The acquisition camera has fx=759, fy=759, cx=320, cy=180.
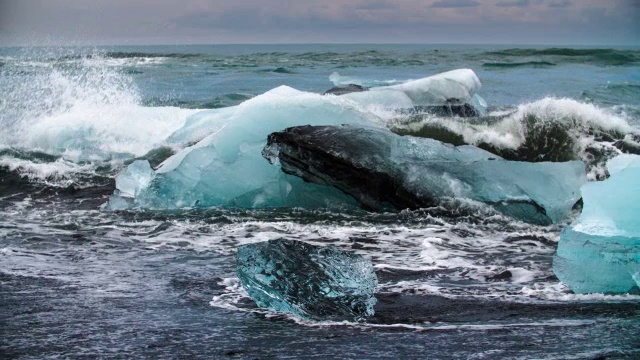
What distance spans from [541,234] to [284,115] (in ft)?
10.1

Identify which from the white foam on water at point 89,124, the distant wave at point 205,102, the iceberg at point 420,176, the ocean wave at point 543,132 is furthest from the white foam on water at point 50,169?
the distant wave at point 205,102

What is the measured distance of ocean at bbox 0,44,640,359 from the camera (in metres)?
3.68

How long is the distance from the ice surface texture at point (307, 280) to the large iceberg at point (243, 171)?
2.46m

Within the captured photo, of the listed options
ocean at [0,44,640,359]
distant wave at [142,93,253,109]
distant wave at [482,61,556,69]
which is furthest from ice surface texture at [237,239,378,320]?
distant wave at [482,61,556,69]

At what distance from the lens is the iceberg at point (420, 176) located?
21.9ft

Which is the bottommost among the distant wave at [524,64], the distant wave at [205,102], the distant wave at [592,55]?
the distant wave at [205,102]

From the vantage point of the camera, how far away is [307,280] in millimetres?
4402

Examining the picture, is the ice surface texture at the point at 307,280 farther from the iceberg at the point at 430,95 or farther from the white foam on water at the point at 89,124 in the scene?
the iceberg at the point at 430,95

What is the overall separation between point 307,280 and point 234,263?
983mm

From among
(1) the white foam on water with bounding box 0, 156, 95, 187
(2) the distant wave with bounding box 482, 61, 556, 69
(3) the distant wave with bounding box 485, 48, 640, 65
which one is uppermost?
(3) the distant wave with bounding box 485, 48, 640, 65

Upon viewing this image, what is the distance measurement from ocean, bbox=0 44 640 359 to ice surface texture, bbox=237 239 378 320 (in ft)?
0.34

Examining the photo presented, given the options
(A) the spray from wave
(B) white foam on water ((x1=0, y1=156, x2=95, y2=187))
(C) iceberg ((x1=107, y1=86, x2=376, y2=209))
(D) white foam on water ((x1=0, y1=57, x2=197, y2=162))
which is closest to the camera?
(C) iceberg ((x1=107, y1=86, x2=376, y2=209))

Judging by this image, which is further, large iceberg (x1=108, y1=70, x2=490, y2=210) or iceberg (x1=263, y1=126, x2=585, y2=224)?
large iceberg (x1=108, y1=70, x2=490, y2=210)

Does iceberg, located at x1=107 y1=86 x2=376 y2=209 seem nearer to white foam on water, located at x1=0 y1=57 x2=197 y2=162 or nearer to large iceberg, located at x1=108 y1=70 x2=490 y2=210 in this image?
large iceberg, located at x1=108 y1=70 x2=490 y2=210
